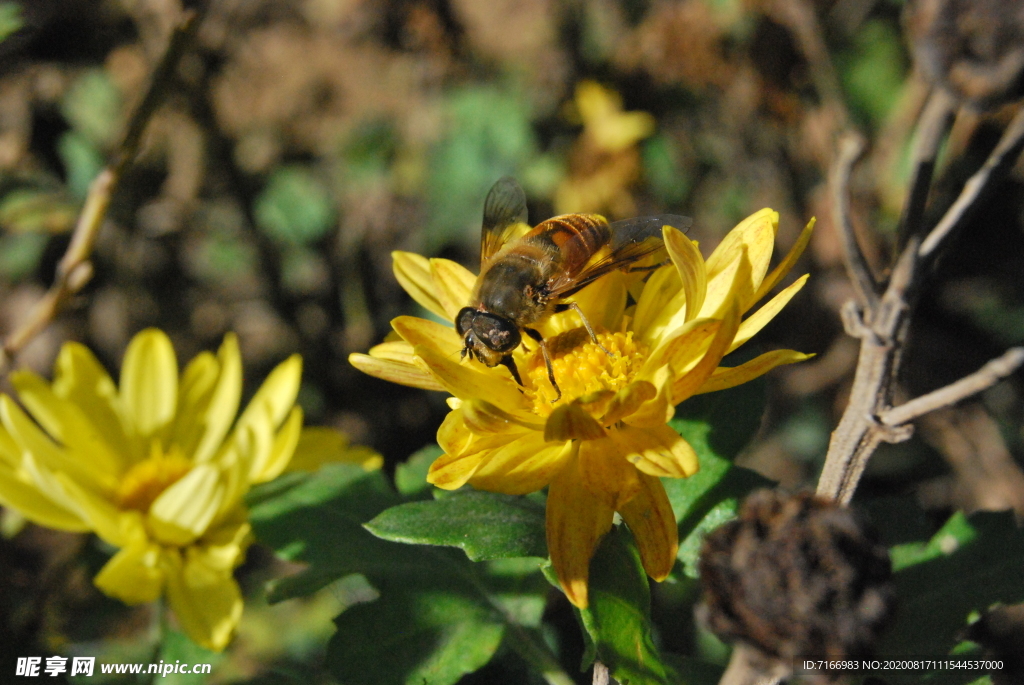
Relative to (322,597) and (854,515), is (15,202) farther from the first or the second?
(854,515)

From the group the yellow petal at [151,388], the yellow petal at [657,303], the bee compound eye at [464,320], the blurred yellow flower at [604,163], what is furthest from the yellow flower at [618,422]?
the blurred yellow flower at [604,163]

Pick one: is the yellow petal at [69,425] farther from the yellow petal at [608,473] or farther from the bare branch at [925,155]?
the bare branch at [925,155]

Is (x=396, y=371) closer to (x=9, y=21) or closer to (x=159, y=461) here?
(x=159, y=461)

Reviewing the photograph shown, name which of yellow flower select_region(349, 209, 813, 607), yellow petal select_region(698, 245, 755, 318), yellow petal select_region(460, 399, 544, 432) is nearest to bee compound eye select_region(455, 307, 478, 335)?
yellow flower select_region(349, 209, 813, 607)

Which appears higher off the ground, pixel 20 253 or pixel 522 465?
pixel 522 465

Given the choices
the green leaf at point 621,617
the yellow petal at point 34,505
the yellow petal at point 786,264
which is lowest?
the yellow petal at point 34,505

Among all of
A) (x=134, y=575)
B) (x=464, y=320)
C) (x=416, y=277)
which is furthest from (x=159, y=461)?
(x=464, y=320)

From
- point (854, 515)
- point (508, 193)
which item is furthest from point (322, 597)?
point (854, 515)

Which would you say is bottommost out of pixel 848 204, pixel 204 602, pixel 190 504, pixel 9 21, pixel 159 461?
pixel 204 602
